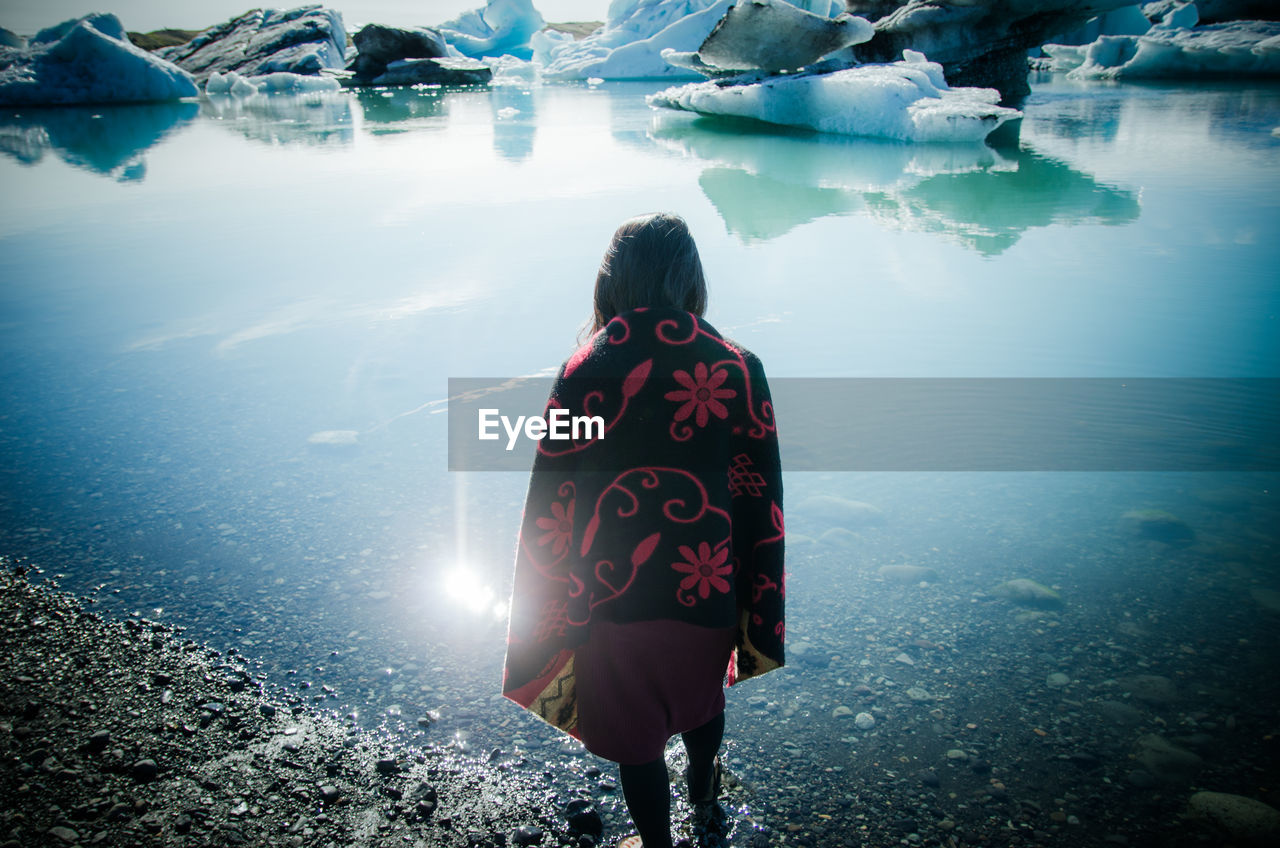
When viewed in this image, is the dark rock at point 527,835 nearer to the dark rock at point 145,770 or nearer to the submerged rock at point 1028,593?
the dark rock at point 145,770

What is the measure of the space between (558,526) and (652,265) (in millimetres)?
582

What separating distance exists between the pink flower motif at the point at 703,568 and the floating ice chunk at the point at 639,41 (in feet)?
122

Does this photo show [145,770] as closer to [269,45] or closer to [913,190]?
[913,190]

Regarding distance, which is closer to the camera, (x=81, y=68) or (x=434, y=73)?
(x=81, y=68)

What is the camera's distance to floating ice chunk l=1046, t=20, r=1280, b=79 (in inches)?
929

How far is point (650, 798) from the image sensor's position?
4.83 ft

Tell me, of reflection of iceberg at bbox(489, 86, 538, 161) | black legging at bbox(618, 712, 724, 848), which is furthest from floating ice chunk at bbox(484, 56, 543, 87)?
black legging at bbox(618, 712, 724, 848)

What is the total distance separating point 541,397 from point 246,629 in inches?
78.0

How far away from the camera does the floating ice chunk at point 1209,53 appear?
2359cm

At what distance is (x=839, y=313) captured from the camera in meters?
5.15

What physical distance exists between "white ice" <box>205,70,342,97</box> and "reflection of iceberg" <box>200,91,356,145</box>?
1.89ft

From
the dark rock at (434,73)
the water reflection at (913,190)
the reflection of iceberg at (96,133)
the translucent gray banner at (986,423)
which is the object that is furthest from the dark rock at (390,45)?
the translucent gray banner at (986,423)

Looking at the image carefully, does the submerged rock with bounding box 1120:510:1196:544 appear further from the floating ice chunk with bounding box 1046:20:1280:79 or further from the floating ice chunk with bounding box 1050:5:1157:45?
the floating ice chunk with bounding box 1050:5:1157:45

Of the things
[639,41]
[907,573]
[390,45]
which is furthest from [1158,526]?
[390,45]
